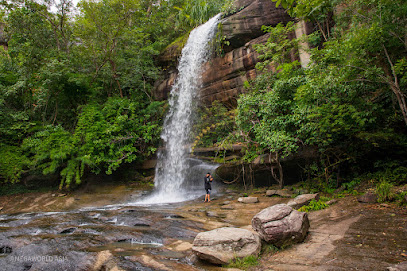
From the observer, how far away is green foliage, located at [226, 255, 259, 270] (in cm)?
376

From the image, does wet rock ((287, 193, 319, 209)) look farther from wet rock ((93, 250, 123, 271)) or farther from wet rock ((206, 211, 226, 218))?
wet rock ((93, 250, 123, 271))

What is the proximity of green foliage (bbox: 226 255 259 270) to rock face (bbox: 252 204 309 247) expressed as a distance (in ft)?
1.82

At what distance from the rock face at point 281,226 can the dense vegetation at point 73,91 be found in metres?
10.7

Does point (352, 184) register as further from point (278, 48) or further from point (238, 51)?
point (238, 51)

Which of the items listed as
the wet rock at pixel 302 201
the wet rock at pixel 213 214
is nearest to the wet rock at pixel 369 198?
the wet rock at pixel 302 201

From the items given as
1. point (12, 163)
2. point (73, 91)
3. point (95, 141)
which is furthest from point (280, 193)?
point (73, 91)

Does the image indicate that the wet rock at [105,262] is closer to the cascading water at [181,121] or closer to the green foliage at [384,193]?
the green foliage at [384,193]

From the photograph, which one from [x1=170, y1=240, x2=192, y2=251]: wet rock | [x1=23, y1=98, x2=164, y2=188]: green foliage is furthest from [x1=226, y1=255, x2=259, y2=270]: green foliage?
[x1=23, y1=98, x2=164, y2=188]: green foliage

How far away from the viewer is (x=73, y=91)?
52.0 ft

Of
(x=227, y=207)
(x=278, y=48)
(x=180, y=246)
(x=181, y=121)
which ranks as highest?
(x=278, y=48)

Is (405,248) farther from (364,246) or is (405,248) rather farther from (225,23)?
(225,23)

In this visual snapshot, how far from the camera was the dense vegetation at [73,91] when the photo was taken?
1302 centimetres

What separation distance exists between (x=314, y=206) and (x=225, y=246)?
3.83m

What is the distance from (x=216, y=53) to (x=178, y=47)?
171 inches
